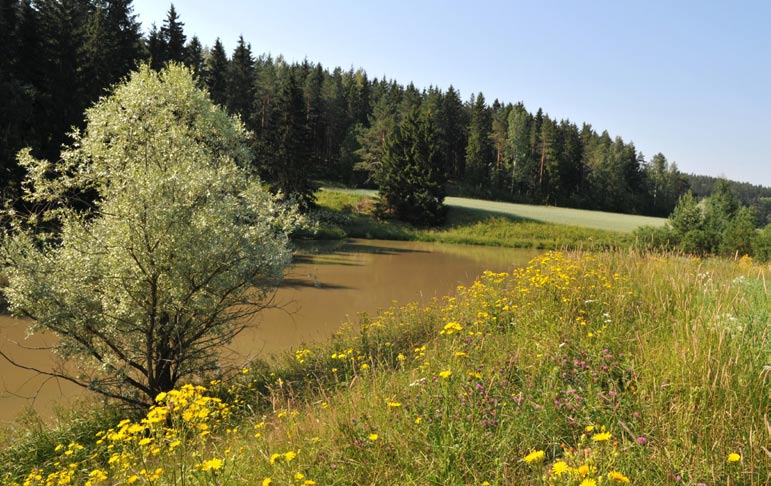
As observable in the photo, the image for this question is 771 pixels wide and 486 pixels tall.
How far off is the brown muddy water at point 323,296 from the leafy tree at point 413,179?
9713mm

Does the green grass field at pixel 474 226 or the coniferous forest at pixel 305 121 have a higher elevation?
the coniferous forest at pixel 305 121

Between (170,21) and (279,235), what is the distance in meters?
41.8

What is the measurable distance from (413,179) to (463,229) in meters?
7.03

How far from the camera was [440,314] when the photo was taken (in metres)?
10.3

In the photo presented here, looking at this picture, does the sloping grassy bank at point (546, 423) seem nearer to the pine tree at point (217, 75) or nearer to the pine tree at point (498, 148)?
the pine tree at point (217, 75)

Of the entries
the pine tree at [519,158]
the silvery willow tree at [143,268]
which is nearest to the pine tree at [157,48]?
the silvery willow tree at [143,268]

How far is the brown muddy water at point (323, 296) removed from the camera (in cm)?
873

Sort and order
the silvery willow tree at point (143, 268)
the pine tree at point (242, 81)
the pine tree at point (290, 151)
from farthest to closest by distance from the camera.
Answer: the pine tree at point (242, 81) < the pine tree at point (290, 151) < the silvery willow tree at point (143, 268)

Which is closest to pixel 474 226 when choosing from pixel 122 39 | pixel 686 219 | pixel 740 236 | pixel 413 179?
pixel 413 179

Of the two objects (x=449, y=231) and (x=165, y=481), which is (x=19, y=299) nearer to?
(x=165, y=481)

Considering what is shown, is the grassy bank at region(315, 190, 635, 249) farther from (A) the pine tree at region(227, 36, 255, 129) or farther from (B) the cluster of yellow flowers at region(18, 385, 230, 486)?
(B) the cluster of yellow flowers at region(18, 385, 230, 486)

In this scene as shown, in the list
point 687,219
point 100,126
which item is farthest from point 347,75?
point 100,126

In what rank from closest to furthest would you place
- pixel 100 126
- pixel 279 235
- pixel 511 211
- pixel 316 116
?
1. pixel 279 235
2. pixel 100 126
3. pixel 511 211
4. pixel 316 116

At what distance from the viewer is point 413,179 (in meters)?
45.9
